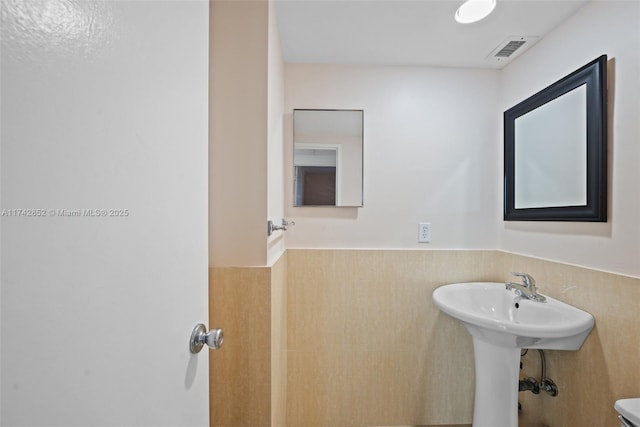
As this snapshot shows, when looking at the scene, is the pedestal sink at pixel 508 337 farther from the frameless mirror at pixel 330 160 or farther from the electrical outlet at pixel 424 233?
the frameless mirror at pixel 330 160

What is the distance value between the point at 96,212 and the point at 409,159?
1.57m

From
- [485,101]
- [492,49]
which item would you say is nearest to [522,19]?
[492,49]

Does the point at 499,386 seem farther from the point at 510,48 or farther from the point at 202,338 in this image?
the point at 510,48

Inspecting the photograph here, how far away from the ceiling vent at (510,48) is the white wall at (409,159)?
0.15 m

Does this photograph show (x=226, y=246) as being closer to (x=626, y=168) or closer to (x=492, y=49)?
(x=626, y=168)

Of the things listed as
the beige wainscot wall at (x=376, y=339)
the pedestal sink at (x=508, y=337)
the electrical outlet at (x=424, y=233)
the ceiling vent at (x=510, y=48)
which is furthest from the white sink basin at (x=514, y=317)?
the ceiling vent at (x=510, y=48)

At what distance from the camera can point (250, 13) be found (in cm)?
104

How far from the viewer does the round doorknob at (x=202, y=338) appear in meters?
0.63

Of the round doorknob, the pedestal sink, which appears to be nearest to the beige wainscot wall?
the pedestal sink

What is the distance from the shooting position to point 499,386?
1255mm

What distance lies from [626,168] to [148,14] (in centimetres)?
150

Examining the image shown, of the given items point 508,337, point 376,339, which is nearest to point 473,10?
point 508,337

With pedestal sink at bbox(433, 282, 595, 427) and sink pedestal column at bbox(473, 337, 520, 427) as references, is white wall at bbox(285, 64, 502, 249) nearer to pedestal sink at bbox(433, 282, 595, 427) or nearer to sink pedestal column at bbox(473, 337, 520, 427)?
pedestal sink at bbox(433, 282, 595, 427)

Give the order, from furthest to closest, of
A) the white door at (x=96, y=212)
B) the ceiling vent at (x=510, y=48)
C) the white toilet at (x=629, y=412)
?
the ceiling vent at (x=510, y=48), the white toilet at (x=629, y=412), the white door at (x=96, y=212)
